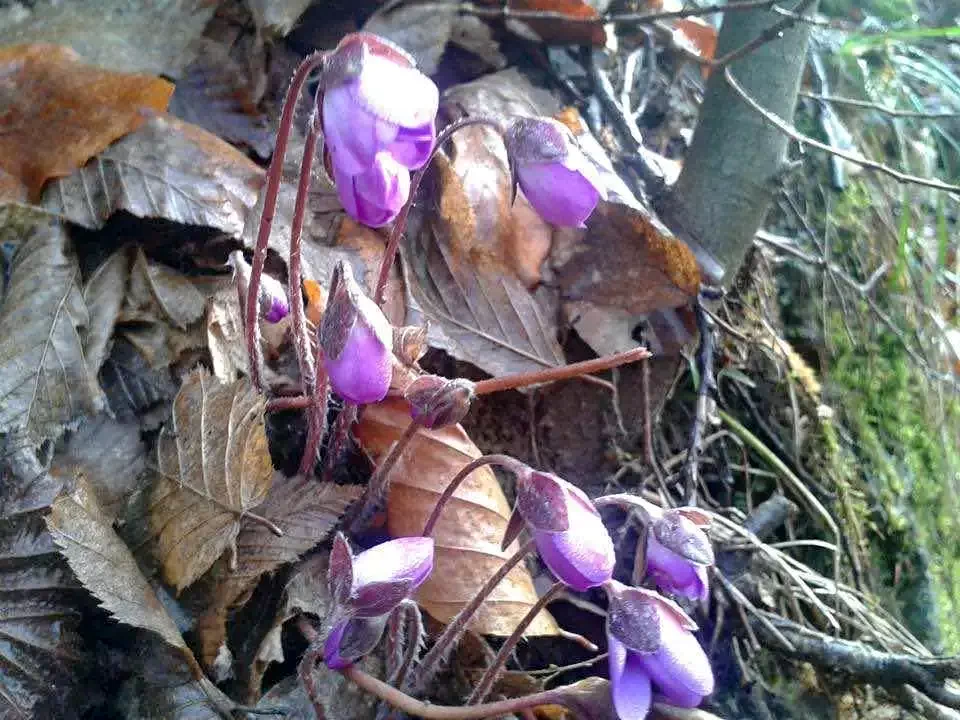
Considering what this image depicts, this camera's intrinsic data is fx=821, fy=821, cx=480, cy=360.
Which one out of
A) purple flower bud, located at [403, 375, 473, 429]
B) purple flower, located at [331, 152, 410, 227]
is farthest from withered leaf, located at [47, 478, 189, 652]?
purple flower, located at [331, 152, 410, 227]

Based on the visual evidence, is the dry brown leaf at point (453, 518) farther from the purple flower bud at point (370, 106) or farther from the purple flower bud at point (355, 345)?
the purple flower bud at point (370, 106)

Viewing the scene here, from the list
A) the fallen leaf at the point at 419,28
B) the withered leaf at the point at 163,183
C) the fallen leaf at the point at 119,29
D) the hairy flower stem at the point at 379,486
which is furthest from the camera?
the fallen leaf at the point at 419,28

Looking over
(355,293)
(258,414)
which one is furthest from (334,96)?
(258,414)

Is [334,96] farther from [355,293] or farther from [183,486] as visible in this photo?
[183,486]

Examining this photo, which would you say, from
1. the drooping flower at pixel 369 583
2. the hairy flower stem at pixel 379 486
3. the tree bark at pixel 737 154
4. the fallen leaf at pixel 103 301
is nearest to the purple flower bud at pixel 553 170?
the hairy flower stem at pixel 379 486

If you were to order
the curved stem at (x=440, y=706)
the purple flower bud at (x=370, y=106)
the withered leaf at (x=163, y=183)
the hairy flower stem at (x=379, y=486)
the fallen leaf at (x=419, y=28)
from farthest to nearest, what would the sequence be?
the fallen leaf at (x=419, y=28) → the withered leaf at (x=163, y=183) → the hairy flower stem at (x=379, y=486) → the curved stem at (x=440, y=706) → the purple flower bud at (x=370, y=106)

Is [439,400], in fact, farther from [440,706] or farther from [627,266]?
[627,266]
